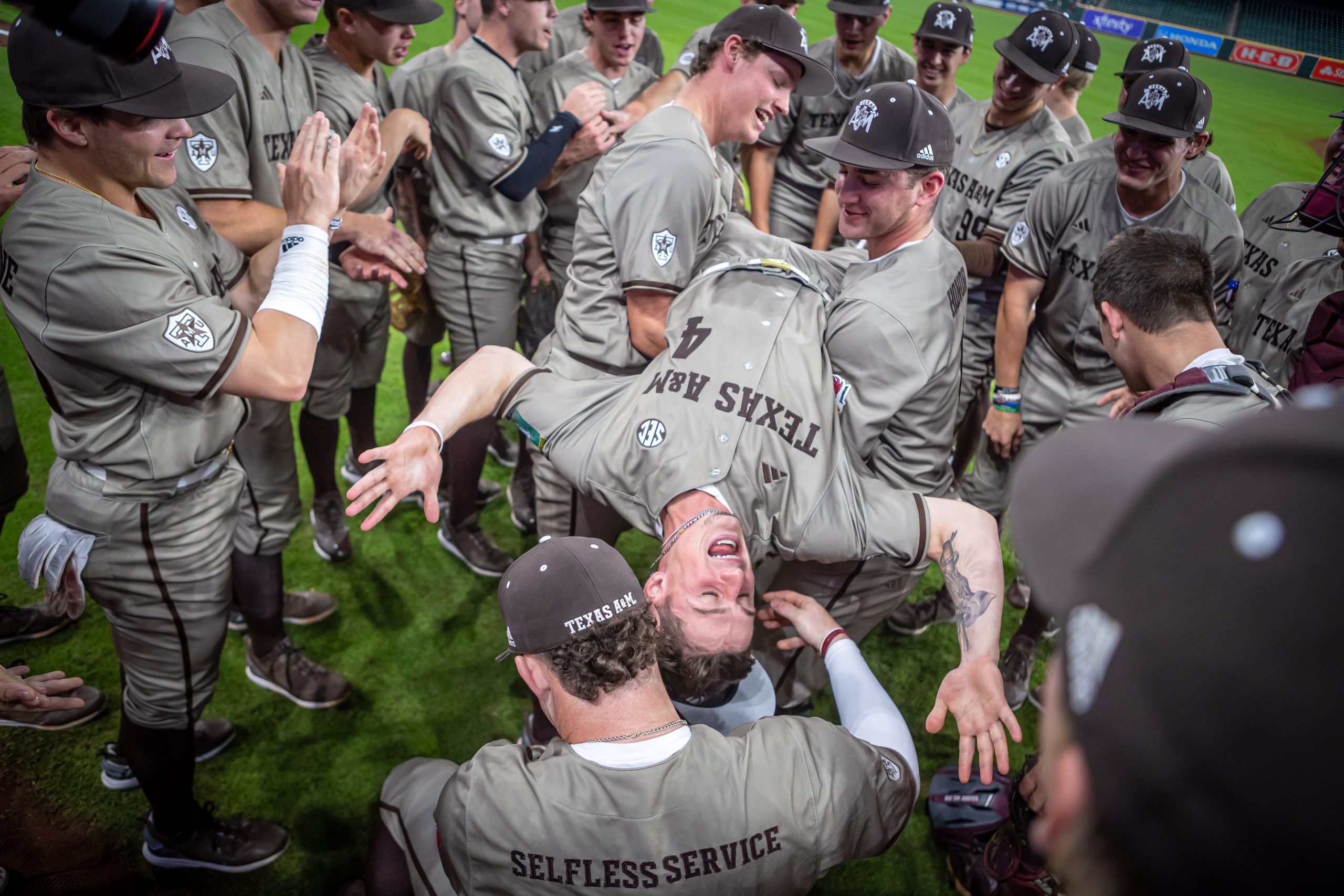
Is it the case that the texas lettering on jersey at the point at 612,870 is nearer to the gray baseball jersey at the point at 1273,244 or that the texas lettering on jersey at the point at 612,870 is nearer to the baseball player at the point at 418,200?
the baseball player at the point at 418,200

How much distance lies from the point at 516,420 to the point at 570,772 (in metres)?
1.36

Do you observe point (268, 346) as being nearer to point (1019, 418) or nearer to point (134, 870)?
point (134, 870)

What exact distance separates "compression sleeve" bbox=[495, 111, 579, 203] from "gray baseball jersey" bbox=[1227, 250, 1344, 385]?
3.47m

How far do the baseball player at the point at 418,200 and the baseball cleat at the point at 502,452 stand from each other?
1.74 ft

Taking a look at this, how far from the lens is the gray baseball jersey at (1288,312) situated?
12.4ft

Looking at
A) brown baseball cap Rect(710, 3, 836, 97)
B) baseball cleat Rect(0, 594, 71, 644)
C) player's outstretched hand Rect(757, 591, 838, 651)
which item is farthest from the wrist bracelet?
baseball cleat Rect(0, 594, 71, 644)

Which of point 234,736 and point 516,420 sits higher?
point 516,420

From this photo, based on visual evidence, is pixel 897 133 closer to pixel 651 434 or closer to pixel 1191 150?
pixel 651 434

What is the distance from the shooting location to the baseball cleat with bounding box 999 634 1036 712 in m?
3.79

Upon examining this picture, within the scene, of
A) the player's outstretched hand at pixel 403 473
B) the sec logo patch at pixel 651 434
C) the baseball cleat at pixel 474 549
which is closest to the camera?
the player's outstretched hand at pixel 403 473

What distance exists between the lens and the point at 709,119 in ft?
11.1

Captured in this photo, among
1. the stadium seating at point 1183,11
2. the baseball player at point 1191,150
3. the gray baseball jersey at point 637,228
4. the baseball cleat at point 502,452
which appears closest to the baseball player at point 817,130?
the baseball player at point 1191,150

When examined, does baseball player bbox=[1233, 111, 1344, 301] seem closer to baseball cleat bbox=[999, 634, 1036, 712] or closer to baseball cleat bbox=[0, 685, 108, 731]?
baseball cleat bbox=[999, 634, 1036, 712]

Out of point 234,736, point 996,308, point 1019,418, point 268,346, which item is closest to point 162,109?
point 268,346
